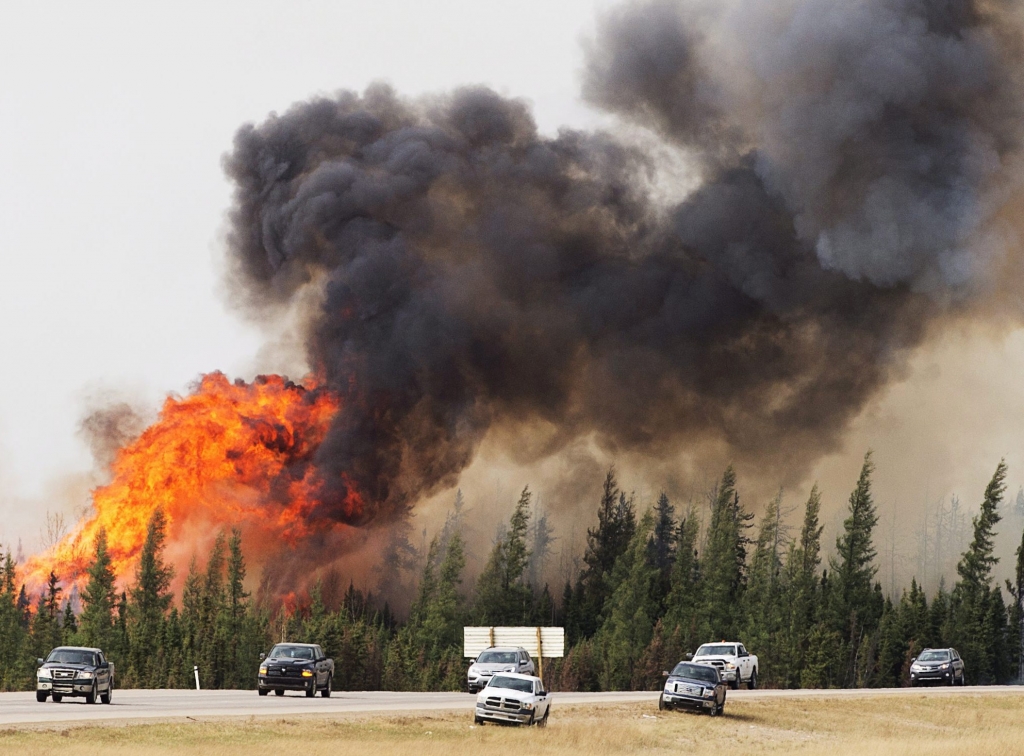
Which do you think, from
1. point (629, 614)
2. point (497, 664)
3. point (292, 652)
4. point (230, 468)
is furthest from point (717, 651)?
point (629, 614)

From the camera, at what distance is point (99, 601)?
134 meters

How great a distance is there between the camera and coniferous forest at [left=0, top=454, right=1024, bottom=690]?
134 m

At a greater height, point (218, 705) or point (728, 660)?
point (728, 660)

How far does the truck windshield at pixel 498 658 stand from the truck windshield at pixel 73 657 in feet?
53.2

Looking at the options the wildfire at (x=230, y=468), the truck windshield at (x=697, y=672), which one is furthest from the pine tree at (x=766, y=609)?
the truck windshield at (x=697, y=672)

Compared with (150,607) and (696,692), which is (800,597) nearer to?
(150,607)

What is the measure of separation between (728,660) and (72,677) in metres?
37.6

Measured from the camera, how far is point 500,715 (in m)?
47.5

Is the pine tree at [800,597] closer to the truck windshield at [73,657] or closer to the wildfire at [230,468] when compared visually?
the wildfire at [230,468]

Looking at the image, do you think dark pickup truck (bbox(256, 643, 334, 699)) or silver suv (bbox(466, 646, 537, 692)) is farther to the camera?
dark pickup truck (bbox(256, 643, 334, 699))

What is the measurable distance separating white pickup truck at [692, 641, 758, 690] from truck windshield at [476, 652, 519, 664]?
1881 centimetres

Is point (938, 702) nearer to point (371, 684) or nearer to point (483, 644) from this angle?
point (483, 644)

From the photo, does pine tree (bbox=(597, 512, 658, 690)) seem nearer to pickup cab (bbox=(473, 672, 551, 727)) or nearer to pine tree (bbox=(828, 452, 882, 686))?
pine tree (bbox=(828, 452, 882, 686))

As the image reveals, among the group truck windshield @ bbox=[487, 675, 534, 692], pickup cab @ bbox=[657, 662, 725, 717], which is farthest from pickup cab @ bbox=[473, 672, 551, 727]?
pickup cab @ bbox=[657, 662, 725, 717]
